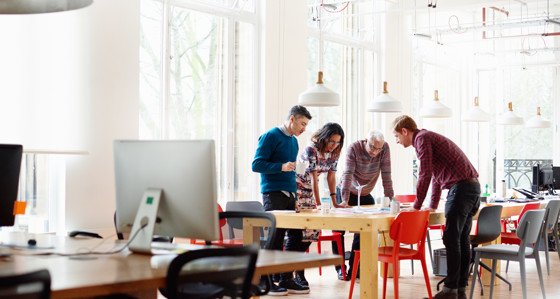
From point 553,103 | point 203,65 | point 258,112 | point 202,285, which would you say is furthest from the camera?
point 553,103

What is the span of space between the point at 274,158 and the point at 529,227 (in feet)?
7.20

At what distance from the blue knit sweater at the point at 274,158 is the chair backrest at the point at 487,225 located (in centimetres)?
171

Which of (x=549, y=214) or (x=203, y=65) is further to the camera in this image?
(x=203, y=65)

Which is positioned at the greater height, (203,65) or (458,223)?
(203,65)

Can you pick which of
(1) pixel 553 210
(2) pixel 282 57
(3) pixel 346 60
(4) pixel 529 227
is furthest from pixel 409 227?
(3) pixel 346 60

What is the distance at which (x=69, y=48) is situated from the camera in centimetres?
623

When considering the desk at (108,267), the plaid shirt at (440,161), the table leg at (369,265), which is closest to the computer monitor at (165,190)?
the desk at (108,267)

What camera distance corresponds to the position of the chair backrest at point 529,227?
5.88 metres

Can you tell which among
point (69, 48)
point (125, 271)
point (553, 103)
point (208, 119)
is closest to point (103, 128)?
point (69, 48)

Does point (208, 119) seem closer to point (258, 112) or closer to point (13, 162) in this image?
point (258, 112)

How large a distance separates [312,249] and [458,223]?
12.2 feet

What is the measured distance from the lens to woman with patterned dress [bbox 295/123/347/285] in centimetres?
650

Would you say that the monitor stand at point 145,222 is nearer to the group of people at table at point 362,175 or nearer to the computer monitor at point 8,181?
the computer monitor at point 8,181

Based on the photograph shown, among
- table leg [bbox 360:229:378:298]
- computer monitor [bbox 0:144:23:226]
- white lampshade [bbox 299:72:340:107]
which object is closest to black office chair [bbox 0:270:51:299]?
computer monitor [bbox 0:144:23:226]
